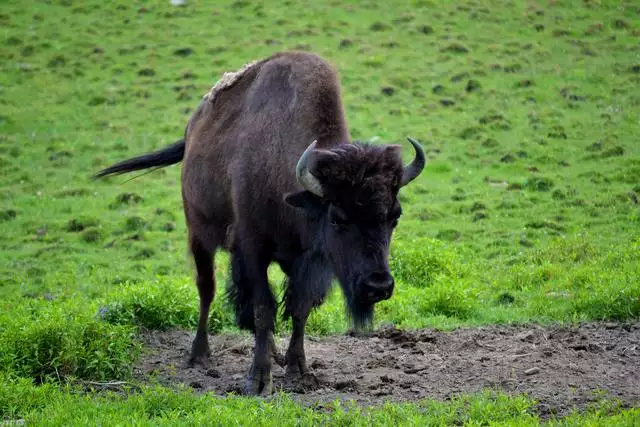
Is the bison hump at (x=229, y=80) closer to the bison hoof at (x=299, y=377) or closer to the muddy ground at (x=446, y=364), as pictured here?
the muddy ground at (x=446, y=364)

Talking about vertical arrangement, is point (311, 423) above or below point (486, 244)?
above

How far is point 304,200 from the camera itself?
6.86m

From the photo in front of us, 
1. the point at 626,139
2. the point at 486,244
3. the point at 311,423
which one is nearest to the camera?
the point at 311,423

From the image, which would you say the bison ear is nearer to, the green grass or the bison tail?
the green grass

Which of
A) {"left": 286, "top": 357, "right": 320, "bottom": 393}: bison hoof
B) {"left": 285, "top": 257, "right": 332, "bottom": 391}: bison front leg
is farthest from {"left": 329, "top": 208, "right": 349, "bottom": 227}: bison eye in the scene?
{"left": 286, "top": 357, "right": 320, "bottom": 393}: bison hoof

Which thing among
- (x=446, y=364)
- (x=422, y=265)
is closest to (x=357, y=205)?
(x=446, y=364)

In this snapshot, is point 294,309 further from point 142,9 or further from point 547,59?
point 142,9

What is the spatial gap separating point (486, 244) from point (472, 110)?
652cm

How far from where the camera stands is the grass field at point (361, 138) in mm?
7293

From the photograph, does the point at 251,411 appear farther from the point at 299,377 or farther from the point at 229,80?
the point at 229,80

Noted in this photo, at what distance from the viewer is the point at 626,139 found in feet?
52.9

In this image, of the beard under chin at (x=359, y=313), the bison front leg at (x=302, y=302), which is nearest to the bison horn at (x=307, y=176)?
the bison front leg at (x=302, y=302)

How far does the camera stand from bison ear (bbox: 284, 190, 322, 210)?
6.83 metres

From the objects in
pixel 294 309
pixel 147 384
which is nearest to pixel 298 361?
pixel 294 309
